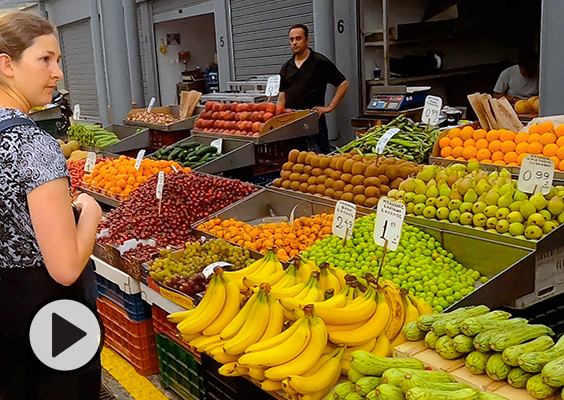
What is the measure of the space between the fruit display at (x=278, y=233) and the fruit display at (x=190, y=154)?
181 centimetres

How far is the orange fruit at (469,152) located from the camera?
13.6ft

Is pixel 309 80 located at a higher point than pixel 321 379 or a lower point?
higher

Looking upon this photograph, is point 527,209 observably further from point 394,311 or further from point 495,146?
point 495,146

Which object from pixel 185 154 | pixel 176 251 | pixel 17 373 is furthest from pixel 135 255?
pixel 185 154

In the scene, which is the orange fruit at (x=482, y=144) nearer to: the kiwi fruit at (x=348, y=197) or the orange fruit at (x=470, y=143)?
the orange fruit at (x=470, y=143)

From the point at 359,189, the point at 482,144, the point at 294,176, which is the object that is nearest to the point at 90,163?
the point at 294,176

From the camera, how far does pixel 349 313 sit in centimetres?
224

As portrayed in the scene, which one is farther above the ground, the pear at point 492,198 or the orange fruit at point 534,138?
the orange fruit at point 534,138

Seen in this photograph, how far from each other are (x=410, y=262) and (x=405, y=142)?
1.95 metres

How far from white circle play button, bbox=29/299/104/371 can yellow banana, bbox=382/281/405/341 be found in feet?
3.62

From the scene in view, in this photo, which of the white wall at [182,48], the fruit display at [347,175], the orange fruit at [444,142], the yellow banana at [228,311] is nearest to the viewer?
the yellow banana at [228,311]

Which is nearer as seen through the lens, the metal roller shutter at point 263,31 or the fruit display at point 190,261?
the fruit display at point 190,261

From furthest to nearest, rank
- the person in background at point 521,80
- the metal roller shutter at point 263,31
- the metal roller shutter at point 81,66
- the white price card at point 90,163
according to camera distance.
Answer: the metal roller shutter at point 81,66, the metal roller shutter at point 263,31, the person in background at point 521,80, the white price card at point 90,163

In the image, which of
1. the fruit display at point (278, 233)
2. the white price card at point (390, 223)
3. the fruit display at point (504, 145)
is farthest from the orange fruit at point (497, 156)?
the white price card at point (390, 223)
